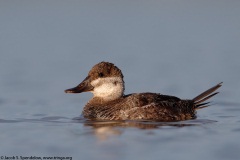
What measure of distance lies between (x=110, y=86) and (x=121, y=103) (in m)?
0.47

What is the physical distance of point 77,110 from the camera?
12938mm

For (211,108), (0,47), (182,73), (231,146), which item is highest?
(0,47)

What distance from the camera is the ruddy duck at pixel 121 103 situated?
11281 mm

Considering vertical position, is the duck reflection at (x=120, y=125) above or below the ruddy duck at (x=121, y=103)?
below

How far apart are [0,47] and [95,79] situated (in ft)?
31.7

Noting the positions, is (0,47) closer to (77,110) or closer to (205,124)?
(77,110)

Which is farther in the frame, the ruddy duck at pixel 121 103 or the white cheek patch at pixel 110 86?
the white cheek patch at pixel 110 86

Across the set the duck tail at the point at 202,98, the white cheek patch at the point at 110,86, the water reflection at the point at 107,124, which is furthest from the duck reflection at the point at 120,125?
the duck tail at the point at 202,98

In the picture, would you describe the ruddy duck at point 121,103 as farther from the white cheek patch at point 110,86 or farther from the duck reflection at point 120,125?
the duck reflection at point 120,125

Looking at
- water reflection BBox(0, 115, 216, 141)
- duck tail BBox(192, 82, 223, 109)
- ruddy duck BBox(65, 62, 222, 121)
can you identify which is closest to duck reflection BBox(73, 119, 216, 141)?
water reflection BBox(0, 115, 216, 141)

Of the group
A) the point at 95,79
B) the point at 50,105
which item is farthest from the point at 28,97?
the point at 95,79

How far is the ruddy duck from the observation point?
11.3 m

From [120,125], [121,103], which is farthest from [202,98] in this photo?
[120,125]

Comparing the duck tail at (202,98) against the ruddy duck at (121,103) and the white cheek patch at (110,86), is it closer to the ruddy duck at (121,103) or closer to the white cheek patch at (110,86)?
the ruddy duck at (121,103)
